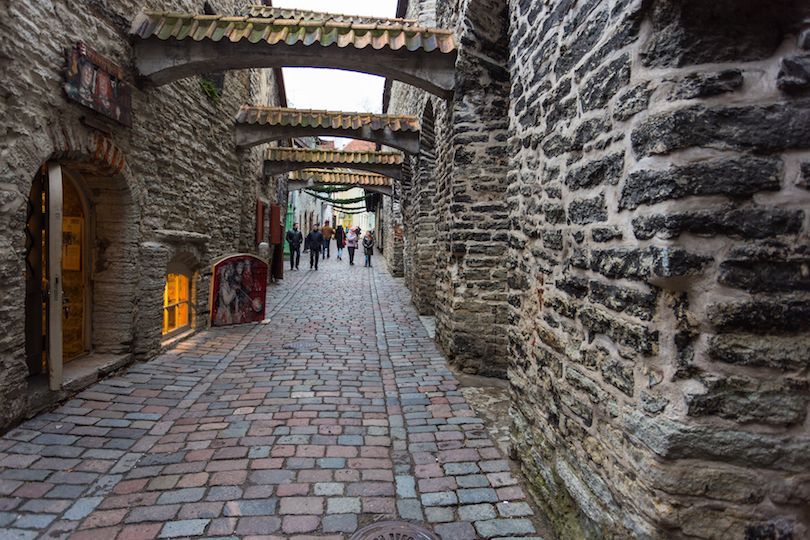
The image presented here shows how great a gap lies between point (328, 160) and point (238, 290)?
5.23 m

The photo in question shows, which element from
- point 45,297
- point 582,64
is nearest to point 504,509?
point 582,64

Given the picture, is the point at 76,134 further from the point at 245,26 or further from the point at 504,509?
the point at 504,509

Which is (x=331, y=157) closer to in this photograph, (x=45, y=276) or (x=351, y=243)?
(x=351, y=243)

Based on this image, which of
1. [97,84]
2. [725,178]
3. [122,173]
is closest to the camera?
[725,178]

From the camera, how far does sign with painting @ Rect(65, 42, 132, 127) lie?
3.99 metres

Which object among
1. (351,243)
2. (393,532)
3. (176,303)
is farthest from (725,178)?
(351,243)

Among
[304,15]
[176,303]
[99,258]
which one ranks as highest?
[304,15]

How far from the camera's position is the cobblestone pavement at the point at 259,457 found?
8.53ft

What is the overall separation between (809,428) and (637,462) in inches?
21.3

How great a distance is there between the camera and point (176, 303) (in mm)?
6609

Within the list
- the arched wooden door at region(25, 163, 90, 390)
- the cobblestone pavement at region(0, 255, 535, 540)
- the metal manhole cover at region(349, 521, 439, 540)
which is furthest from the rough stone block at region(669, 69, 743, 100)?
the arched wooden door at region(25, 163, 90, 390)

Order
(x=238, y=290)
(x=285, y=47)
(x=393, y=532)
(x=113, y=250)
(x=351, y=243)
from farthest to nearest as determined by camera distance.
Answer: (x=351, y=243)
(x=238, y=290)
(x=285, y=47)
(x=113, y=250)
(x=393, y=532)

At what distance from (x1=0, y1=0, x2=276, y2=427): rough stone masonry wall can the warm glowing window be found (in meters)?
0.20

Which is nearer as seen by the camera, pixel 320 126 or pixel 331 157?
pixel 320 126
